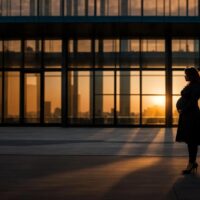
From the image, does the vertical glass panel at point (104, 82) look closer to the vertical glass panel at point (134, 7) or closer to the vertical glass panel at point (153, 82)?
the vertical glass panel at point (153, 82)

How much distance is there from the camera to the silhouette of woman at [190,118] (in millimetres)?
10375

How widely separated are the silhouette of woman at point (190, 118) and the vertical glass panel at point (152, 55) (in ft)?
62.8

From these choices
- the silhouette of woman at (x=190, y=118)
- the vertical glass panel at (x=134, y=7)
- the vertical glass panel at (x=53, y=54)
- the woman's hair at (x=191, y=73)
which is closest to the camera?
the silhouette of woman at (x=190, y=118)

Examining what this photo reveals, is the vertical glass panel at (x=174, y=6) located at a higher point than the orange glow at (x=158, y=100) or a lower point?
higher

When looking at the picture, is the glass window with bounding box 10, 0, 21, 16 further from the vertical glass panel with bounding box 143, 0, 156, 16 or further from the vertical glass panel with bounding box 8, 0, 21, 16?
the vertical glass panel with bounding box 143, 0, 156, 16

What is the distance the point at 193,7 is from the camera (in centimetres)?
2870

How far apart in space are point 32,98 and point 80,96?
2394mm

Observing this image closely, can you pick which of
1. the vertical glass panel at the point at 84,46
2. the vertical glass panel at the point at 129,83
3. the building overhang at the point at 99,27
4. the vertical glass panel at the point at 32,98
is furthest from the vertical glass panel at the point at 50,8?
the vertical glass panel at the point at 129,83

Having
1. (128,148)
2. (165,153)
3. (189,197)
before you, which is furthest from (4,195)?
(128,148)

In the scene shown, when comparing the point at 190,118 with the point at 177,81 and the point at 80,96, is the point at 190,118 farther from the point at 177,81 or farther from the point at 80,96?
the point at 80,96

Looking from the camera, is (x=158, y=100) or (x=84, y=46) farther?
(x=84, y=46)

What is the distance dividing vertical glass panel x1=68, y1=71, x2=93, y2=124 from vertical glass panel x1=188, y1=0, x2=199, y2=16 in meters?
5.67

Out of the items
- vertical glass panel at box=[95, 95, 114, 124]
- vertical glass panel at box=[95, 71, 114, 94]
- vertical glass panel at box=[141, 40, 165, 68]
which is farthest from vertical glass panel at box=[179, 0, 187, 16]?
vertical glass panel at box=[95, 95, 114, 124]

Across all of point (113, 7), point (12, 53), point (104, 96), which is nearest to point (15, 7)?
point (12, 53)
